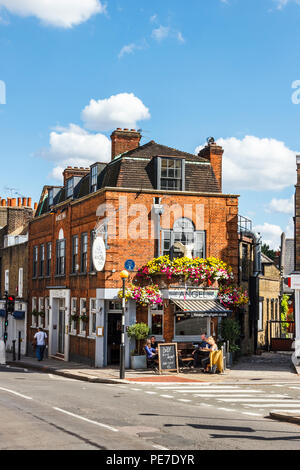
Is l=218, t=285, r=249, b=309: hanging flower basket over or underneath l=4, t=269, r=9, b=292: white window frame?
underneath

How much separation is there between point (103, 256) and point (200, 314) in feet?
15.3

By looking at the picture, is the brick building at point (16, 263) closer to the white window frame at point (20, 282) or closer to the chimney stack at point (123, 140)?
the white window frame at point (20, 282)

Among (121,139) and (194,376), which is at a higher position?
(121,139)

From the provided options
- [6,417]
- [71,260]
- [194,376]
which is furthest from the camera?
[71,260]

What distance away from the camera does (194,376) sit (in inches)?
936

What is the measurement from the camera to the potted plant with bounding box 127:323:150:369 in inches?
1038

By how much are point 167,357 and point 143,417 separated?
1086 centimetres

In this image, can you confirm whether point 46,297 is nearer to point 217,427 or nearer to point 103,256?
point 103,256

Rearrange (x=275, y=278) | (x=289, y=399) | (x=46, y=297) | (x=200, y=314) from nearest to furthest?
(x=289, y=399), (x=200, y=314), (x=46, y=297), (x=275, y=278)

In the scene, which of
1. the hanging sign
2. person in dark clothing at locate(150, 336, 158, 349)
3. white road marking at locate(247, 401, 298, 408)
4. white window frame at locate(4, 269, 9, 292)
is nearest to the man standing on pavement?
person in dark clothing at locate(150, 336, 158, 349)

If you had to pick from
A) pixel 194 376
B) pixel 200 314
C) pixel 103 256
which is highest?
pixel 103 256

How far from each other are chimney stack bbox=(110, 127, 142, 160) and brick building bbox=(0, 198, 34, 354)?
483 inches

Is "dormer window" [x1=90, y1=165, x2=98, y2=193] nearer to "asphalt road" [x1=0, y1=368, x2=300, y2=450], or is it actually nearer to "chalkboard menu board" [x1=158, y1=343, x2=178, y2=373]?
"chalkboard menu board" [x1=158, y1=343, x2=178, y2=373]
